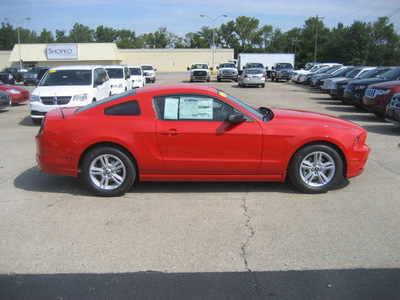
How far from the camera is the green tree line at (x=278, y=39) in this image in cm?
6694

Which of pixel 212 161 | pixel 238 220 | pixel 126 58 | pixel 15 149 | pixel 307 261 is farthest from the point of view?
pixel 126 58

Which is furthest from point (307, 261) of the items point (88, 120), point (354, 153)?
point (88, 120)

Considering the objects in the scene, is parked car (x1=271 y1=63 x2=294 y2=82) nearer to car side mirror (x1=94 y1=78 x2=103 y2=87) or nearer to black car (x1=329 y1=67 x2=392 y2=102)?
black car (x1=329 y1=67 x2=392 y2=102)

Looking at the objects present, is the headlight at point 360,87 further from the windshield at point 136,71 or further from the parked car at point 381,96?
the windshield at point 136,71

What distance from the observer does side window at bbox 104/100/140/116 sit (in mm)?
5469

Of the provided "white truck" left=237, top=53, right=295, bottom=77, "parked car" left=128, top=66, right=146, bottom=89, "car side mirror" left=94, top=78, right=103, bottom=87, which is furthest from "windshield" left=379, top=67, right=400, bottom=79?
"white truck" left=237, top=53, right=295, bottom=77

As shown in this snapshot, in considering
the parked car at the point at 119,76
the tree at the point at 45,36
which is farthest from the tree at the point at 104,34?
the parked car at the point at 119,76

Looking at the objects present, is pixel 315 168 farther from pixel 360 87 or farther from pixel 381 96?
pixel 360 87

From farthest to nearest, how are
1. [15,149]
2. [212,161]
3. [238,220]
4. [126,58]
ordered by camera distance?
[126,58], [15,149], [212,161], [238,220]

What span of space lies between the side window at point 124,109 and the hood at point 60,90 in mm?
6710

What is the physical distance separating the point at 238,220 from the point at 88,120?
253cm

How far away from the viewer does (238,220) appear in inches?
183

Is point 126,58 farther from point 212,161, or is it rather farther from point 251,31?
point 212,161

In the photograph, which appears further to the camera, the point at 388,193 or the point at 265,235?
the point at 388,193
